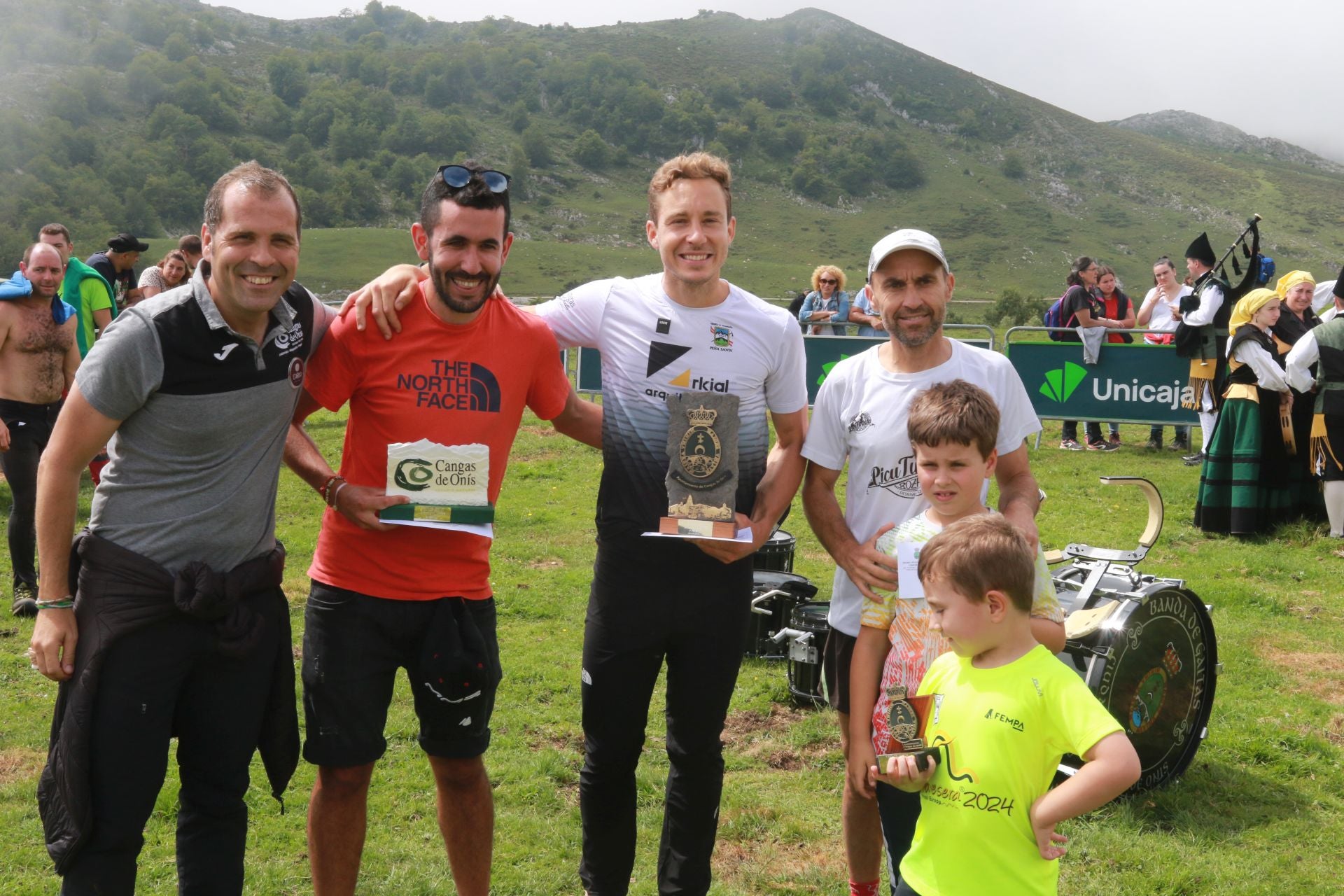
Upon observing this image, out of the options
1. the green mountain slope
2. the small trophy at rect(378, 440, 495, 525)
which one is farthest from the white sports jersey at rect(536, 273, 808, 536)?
the green mountain slope

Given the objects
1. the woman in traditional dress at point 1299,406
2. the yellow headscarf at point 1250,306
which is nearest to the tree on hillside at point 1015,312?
the woman in traditional dress at point 1299,406

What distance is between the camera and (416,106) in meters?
157

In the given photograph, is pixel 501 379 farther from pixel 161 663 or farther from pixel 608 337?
pixel 161 663

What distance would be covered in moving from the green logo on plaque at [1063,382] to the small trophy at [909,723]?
1294cm

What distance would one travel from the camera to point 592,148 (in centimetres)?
15000

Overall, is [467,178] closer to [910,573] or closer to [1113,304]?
[910,573]

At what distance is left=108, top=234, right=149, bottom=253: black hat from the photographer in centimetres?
1172

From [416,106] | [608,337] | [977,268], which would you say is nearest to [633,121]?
[416,106]

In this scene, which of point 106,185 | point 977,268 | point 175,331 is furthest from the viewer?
point 977,268

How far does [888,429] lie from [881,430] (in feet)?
0.08

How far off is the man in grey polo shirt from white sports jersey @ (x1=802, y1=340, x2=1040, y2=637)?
1737 mm

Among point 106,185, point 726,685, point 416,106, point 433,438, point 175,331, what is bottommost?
point 726,685

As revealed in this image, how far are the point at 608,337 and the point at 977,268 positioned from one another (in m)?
118

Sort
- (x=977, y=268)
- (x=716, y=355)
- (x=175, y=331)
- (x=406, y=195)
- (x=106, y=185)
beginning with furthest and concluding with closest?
(x=406, y=195)
(x=977, y=268)
(x=106, y=185)
(x=716, y=355)
(x=175, y=331)
